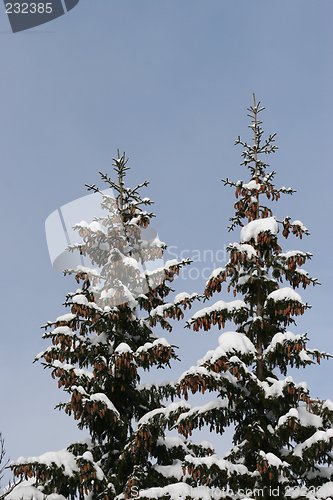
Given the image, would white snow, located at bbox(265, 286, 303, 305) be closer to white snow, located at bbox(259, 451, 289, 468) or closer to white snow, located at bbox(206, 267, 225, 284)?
white snow, located at bbox(206, 267, 225, 284)

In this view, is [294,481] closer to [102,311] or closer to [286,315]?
[286,315]

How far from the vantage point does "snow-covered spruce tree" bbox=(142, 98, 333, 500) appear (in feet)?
43.4

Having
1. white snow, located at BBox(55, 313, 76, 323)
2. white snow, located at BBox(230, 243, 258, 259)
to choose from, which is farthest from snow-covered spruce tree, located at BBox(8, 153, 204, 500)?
white snow, located at BBox(230, 243, 258, 259)

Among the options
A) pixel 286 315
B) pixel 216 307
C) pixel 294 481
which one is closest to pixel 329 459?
pixel 294 481

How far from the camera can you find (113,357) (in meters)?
15.6

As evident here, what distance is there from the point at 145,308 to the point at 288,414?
20.2ft

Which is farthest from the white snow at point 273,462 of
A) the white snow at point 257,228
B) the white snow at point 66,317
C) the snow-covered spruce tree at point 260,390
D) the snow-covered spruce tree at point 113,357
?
the white snow at point 66,317

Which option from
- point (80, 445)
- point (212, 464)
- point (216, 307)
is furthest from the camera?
point (80, 445)

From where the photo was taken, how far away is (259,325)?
49.9ft

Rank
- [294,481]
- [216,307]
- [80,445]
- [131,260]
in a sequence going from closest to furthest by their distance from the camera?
[294,481] < [216,307] < [80,445] < [131,260]

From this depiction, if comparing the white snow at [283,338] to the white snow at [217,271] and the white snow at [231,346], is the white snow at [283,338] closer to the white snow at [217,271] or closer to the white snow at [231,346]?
the white snow at [231,346]

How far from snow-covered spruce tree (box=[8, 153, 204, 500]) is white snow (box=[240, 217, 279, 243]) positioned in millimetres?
2155

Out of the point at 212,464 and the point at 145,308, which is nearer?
the point at 212,464

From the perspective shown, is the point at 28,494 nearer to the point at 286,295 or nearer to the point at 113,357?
the point at 113,357
